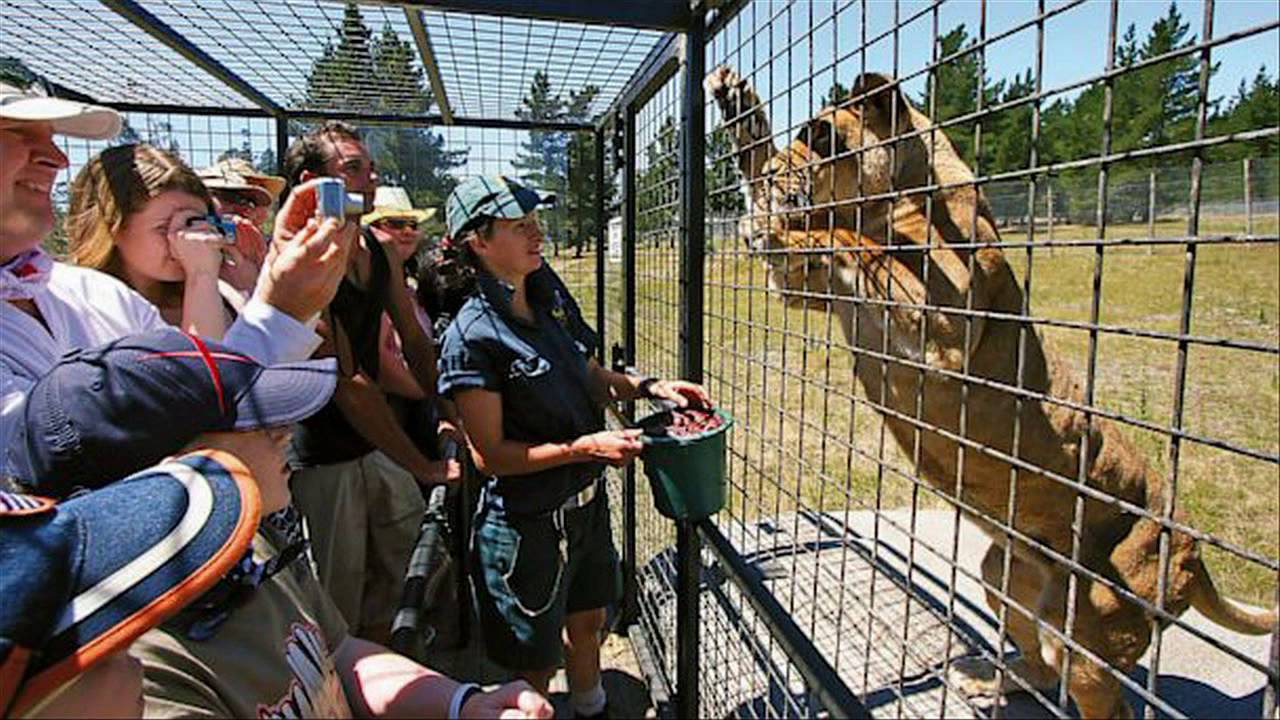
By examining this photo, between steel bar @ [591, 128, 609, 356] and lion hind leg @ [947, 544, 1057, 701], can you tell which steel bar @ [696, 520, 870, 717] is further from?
steel bar @ [591, 128, 609, 356]

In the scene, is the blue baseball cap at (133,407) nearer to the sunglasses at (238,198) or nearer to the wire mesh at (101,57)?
the sunglasses at (238,198)

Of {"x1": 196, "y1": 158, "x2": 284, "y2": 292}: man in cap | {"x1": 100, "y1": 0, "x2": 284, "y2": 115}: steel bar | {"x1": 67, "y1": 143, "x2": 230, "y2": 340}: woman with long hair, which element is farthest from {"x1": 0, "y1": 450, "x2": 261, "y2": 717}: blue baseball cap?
{"x1": 100, "y1": 0, "x2": 284, "y2": 115}: steel bar

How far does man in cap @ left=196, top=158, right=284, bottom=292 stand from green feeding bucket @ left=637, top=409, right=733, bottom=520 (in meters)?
1.41

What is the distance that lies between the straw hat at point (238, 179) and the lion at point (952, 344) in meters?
1.71

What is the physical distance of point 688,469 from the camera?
213 centimetres

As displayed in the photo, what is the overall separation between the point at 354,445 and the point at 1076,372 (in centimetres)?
413

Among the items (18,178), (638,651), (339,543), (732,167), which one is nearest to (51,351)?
(18,178)

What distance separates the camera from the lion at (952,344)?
1.83 meters

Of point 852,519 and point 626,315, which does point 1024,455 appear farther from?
point 852,519

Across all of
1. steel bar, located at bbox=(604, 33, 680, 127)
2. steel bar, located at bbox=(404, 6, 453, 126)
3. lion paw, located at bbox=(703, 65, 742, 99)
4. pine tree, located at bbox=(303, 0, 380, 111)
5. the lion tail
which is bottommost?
the lion tail

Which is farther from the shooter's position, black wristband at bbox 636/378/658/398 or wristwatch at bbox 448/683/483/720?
black wristband at bbox 636/378/658/398

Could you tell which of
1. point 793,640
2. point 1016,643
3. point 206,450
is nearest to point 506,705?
point 793,640

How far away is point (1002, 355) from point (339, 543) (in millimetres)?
2312

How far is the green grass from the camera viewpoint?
1.64 meters
